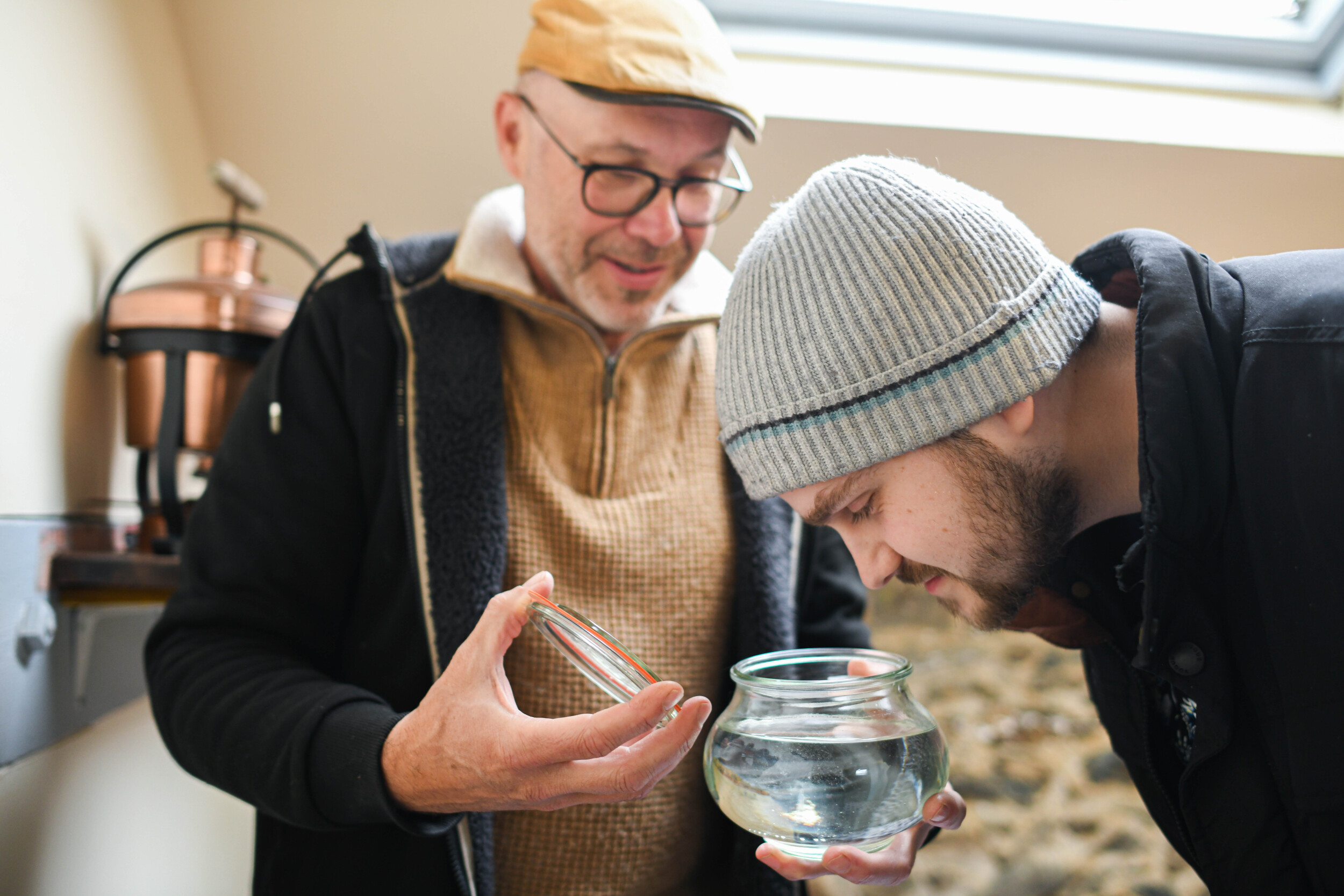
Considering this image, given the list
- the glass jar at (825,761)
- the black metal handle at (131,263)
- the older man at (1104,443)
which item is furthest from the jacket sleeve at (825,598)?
the black metal handle at (131,263)

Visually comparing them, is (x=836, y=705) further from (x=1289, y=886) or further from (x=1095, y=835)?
(x=1095, y=835)

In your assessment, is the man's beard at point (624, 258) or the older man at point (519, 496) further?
the man's beard at point (624, 258)

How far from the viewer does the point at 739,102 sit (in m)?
1.11

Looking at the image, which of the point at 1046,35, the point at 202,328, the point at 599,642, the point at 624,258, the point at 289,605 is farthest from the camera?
the point at 1046,35

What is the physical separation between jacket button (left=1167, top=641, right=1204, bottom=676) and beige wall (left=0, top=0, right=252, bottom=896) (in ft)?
3.96

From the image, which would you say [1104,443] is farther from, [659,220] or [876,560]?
[659,220]

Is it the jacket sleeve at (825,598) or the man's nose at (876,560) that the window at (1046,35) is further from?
the man's nose at (876,560)

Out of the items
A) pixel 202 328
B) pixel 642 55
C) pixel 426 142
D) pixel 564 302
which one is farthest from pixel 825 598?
pixel 426 142

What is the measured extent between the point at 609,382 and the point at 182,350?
2.00 ft

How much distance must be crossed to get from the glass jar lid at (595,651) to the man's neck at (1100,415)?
466 millimetres

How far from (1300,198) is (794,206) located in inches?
26.0

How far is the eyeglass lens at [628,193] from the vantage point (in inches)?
43.4

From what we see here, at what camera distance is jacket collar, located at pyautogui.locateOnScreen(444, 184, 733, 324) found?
1.13m

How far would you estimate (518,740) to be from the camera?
664mm
